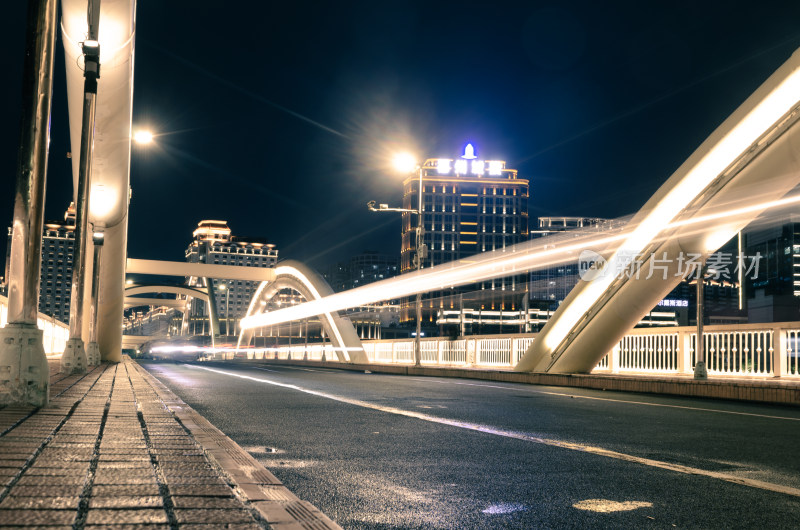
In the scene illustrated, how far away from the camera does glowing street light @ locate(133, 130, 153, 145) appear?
84.7 feet

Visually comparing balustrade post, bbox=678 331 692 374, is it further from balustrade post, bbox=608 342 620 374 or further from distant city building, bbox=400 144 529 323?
distant city building, bbox=400 144 529 323

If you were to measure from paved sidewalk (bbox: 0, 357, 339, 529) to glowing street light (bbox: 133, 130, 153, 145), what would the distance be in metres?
21.0

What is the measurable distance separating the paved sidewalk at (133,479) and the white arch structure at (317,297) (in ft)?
109

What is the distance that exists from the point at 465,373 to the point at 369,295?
24908 mm

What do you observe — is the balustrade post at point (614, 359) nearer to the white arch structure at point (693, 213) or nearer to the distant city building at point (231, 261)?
the white arch structure at point (693, 213)

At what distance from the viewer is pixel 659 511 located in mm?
3820

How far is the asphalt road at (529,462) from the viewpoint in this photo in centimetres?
377

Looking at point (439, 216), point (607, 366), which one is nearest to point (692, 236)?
point (607, 366)

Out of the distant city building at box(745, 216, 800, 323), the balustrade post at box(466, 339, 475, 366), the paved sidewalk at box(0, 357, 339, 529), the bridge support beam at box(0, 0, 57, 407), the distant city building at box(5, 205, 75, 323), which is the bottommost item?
the balustrade post at box(466, 339, 475, 366)

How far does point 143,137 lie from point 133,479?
2460cm

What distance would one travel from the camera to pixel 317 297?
1946 inches

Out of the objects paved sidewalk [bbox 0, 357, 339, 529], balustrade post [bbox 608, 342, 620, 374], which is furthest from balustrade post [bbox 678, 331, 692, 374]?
paved sidewalk [bbox 0, 357, 339, 529]

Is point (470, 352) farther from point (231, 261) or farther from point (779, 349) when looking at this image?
point (231, 261)

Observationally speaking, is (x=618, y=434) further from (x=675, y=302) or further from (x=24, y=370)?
(x=675, y=302)
